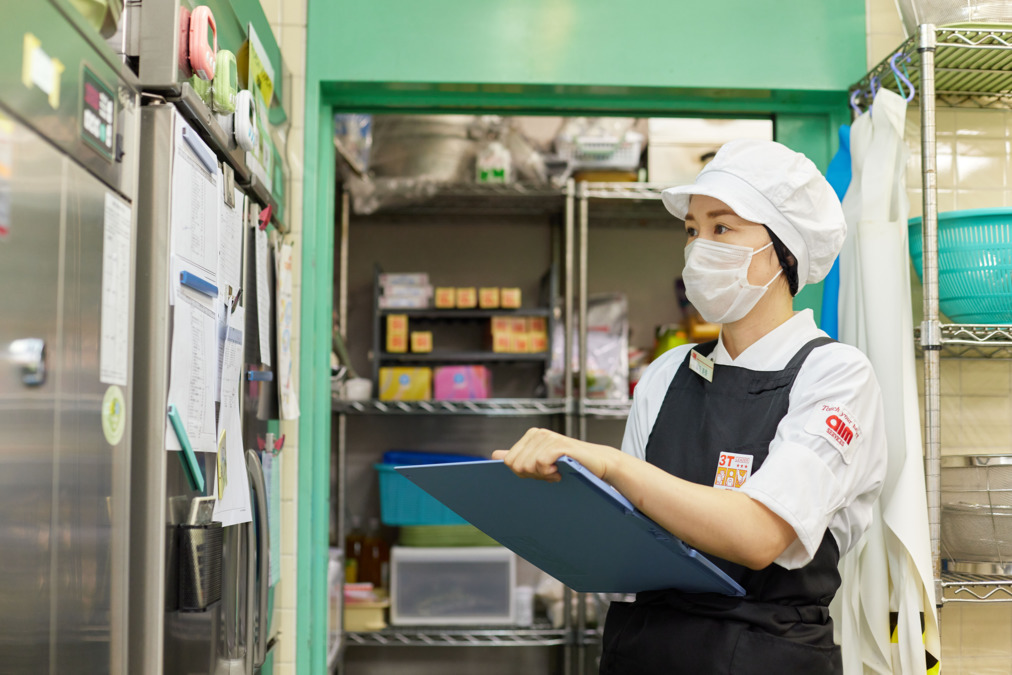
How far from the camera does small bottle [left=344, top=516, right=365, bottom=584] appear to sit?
143 inches

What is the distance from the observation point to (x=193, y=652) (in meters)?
1.22

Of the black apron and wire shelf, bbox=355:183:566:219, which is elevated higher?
wire shelf, bbox=355:183:566:219

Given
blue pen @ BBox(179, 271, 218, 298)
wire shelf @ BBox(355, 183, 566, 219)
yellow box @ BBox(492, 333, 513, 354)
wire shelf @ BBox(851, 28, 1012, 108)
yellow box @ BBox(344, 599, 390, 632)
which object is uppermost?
wire shelf @ BBox(355, 183, 566, 219)

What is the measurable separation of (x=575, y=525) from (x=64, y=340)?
0.68m

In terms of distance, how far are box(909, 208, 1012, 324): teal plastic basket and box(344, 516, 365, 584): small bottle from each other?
2553 mm

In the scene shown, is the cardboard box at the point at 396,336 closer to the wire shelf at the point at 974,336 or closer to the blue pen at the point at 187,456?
the wire shelf at the point at 974,336

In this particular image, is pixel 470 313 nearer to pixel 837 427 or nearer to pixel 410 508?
pixel 410 508

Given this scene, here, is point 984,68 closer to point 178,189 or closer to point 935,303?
point 935,303

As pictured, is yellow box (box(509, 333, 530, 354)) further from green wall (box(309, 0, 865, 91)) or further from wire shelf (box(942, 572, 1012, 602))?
wire shelf (box(942, 572, 1012, 602))

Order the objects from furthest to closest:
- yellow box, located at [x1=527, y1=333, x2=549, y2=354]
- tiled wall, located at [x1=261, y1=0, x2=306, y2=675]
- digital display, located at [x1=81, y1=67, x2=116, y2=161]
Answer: yellow box, located at [x1=527, y1=333, x2=549, y2=354] → tiled wall, located at [x1=261, y1=0, x2=306, y2=675] → digital display, located at [x1=81, y1=67, x2=116, y2=161]

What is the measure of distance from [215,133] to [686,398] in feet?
2.90

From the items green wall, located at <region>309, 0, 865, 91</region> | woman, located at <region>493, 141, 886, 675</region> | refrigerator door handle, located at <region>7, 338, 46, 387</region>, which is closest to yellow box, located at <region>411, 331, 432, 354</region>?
green wall, located at <region>309, 0, 865, 91</region>

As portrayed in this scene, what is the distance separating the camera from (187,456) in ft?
3.82

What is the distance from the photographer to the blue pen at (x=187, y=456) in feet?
3.63
